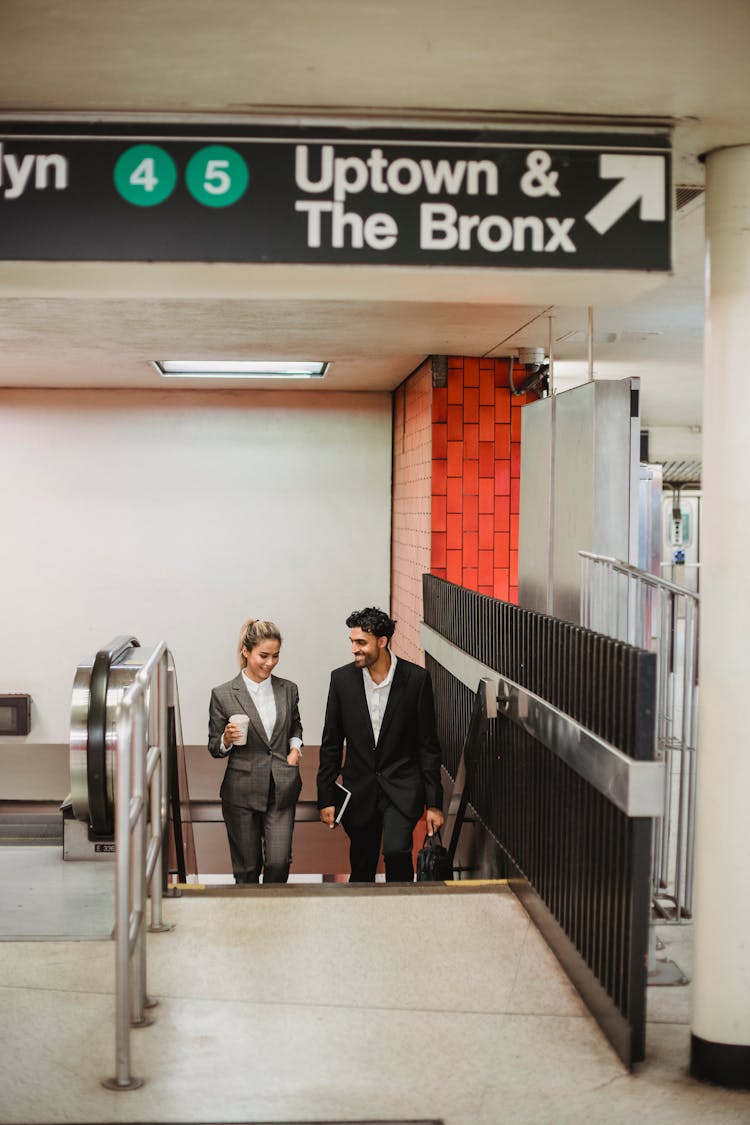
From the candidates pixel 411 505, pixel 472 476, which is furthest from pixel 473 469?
pixel 411 505

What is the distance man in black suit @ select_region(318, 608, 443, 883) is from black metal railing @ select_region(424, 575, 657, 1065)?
1.11 feet

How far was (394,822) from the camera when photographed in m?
5.34

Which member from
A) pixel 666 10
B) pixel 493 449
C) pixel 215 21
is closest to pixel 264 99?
pixel 215 21

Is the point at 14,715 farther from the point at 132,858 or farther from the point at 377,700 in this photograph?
the point at 132,858

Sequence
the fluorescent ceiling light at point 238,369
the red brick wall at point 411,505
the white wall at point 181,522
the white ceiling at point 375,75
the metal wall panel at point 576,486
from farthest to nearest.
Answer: the white wall at point 181,522 < the fluorescent ceiling light at point 238,369 < the red brick wall at point 411,505 < the metal wall panel at point 576,486 < the white ceiling at point 375,75

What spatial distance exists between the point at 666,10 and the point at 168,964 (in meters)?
3.36

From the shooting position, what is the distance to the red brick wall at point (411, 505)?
8.15 m

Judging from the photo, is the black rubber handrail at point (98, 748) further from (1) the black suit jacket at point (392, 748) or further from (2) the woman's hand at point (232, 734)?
(1) the black suit jacket at point (392, 748)

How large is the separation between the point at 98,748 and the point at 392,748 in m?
1.44

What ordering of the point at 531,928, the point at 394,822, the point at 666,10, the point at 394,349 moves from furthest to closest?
the point at 394,349
the point at 394,822
the point at 531,928
the point at 666,10

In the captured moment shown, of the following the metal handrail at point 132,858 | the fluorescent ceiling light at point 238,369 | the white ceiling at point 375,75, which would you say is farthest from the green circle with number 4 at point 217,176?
the fluorescent ceiling light at point 238,369

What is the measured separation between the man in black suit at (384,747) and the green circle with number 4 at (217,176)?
278 centimetres

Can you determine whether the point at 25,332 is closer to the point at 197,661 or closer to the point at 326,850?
the point at 197,661

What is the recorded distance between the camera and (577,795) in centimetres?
385
